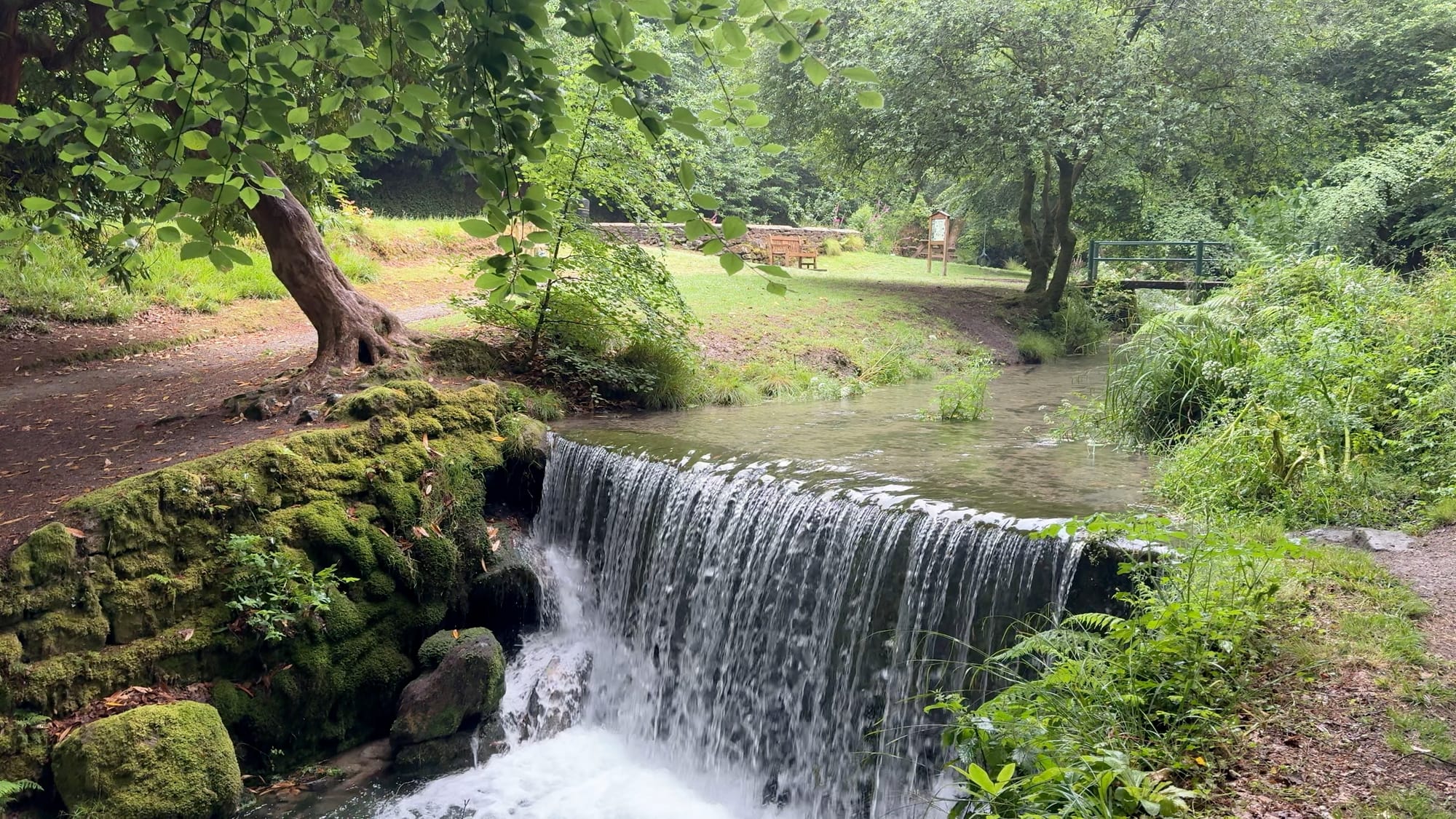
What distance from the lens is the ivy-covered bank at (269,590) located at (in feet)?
16.6

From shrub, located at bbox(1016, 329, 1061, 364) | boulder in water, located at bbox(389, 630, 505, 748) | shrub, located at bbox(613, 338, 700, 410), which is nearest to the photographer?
boulder in water, located at bbox(389, 630, 505, 748)

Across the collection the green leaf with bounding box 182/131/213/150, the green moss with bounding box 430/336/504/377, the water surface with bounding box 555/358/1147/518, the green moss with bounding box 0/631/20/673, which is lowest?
the green moss with bounding box 0/631/20/673

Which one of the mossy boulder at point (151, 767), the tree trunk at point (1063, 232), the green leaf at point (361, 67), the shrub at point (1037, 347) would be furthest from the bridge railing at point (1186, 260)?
the green leaf at point (361, 67)

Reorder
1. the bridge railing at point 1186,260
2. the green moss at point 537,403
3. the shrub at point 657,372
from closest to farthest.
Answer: the green moss at point 537,403 → the shrub at point 657,372 → the bridge railing at point 1186,260

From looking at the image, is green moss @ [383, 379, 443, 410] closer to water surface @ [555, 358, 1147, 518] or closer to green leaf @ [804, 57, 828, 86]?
water surface @ [555, 358, 1147, 518]

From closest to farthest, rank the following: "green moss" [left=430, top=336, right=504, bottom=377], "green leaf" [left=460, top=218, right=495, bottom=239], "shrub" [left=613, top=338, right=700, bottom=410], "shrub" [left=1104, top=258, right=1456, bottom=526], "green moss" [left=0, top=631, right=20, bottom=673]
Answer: "green leaf" [left=460, top=218, right=495, bottom=239] → "green moss" [left=0, top=631, right=20, bottom=673] → "shrub" [left=1104, top=258, right=1456, bottom=526] → "green moss" [left=430, top=336, right=504, bottom=377] → "shrub" [left=613, top=338, right=700, bottom=410]

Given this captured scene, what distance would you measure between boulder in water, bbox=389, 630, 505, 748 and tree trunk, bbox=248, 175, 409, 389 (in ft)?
10.8

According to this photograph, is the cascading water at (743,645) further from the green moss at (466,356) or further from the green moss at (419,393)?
the green moss at (466,356)

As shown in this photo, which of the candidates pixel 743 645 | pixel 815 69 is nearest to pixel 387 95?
pixel 815 69

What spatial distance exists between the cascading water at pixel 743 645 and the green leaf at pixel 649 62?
3415 mm

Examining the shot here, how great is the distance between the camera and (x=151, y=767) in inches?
190

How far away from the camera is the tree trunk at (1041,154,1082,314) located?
1658 centimetres

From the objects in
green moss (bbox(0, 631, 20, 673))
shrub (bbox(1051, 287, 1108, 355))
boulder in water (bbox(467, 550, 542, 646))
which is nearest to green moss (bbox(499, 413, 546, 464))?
boulder in water (bbox(467, 550, 542, 646))

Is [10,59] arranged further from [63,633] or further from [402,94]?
[402,94]
